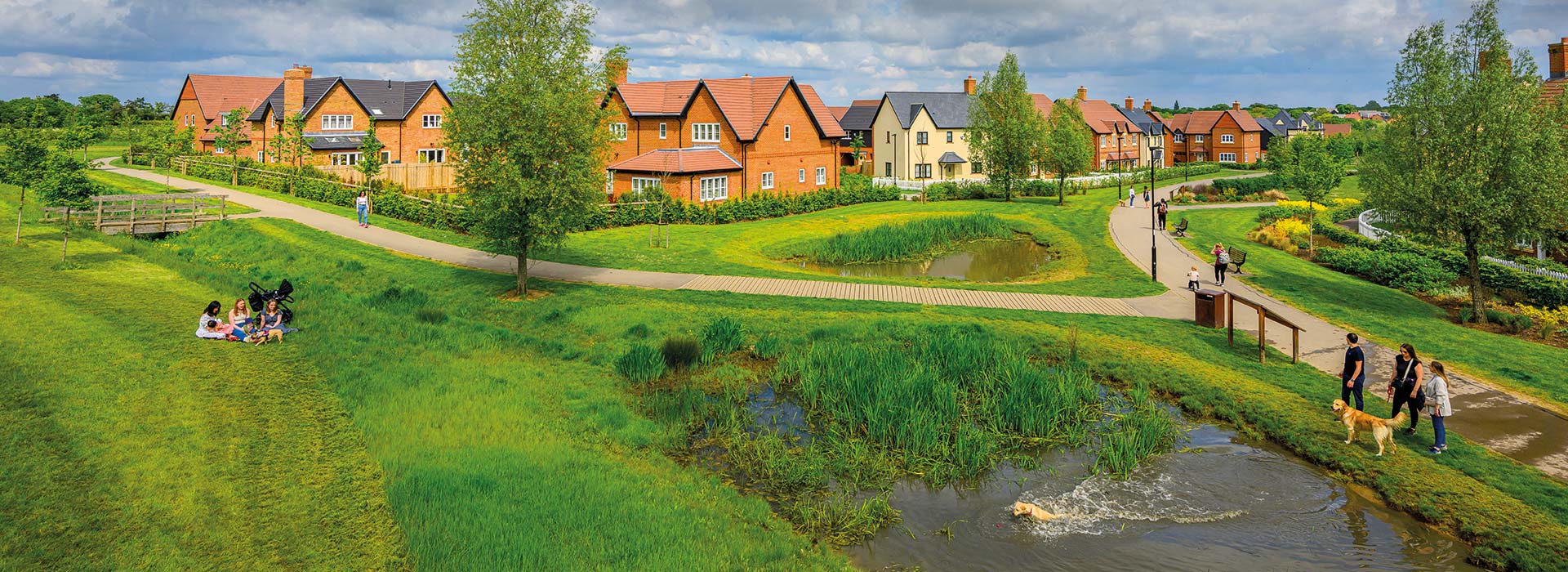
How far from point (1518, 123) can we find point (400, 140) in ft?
209

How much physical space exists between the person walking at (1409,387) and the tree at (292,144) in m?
51.7

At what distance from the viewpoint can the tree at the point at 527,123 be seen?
21781 mm

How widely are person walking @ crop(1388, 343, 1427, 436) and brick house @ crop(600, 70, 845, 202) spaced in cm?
3491

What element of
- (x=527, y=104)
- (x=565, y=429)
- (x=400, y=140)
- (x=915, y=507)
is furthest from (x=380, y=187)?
(x=915, y=507)

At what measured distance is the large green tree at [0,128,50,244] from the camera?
23875mm

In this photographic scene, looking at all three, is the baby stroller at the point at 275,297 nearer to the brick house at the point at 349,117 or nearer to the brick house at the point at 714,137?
the brick house at the point at 714,137

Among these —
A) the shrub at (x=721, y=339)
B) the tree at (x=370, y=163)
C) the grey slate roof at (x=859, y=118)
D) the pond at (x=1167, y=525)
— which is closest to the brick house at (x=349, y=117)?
the tree at (x=370, y=163)

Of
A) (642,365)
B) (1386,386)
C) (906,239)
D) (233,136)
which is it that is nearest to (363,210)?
(642,365)

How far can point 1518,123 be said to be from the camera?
2127cm

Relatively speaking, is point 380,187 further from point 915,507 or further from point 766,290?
point 915,507

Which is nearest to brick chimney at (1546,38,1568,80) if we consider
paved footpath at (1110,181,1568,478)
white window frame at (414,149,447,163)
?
paved footpath at (1110,181,1568,478)

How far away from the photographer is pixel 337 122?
61.9 meters

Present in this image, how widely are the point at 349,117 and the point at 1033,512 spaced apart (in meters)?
63.7

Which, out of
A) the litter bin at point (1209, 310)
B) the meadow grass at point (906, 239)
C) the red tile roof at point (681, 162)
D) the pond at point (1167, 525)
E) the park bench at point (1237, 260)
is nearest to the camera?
the pond at point (1167, 525)
